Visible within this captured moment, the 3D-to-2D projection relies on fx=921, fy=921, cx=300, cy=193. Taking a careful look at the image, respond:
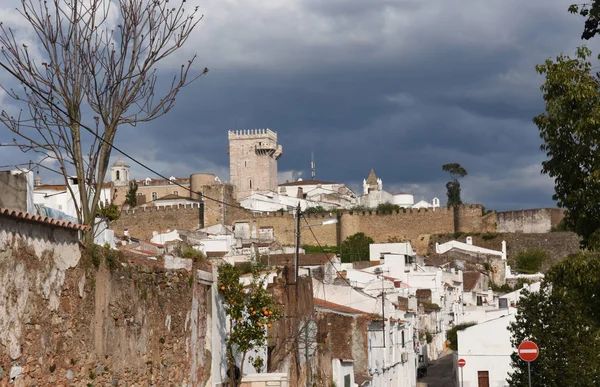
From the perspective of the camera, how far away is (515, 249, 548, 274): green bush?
260 ft

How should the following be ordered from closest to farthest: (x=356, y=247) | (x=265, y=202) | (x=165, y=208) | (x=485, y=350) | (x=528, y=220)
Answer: (x=485, y=350), (x=356, y=247), (x=528, y=220), (x=165, y=208), (x=265, y=202)

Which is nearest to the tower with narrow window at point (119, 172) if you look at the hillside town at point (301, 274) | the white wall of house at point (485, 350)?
the hillside town at point (301, 274)

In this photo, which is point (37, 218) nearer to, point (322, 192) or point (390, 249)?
point (390, 249)

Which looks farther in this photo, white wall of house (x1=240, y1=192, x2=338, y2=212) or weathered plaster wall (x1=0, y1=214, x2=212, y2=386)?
white wall of house (x1=240, y1=192, x2=338, y2=212)

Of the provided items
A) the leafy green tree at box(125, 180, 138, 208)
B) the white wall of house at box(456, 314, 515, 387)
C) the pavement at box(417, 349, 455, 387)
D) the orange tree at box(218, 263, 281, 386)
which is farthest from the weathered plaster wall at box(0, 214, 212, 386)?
the leafy green tree at box(125, 180, 138, 208)

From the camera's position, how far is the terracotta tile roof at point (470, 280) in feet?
191

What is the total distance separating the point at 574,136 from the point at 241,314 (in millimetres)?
5737

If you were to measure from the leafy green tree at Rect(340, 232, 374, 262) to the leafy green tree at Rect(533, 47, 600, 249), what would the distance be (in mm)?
61771

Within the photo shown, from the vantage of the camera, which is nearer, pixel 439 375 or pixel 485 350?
pixel 485 350

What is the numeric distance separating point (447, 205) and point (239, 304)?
8250 cm

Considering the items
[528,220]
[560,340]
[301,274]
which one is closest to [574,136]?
[560,340]

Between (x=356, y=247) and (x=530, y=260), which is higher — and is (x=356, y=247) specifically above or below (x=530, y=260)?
above

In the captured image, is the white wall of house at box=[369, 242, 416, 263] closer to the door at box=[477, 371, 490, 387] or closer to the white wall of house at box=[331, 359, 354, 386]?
the door at box=[477, 371, 490, 387]

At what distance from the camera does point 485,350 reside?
33.0 metres
